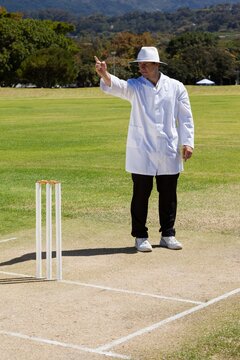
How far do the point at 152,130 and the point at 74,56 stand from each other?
387 ft

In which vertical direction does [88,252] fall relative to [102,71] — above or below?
below

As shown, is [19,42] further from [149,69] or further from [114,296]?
[114,296]

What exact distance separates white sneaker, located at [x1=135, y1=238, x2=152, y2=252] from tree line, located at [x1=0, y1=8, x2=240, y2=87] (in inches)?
3417

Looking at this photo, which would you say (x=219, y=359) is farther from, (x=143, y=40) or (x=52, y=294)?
(x=143, y=40)

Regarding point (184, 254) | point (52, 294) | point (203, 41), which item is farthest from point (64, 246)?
point (203, 41)

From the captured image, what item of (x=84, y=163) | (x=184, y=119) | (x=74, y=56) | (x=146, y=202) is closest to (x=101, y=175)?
(x=84, y=163)

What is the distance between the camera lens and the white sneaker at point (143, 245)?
33.0ft

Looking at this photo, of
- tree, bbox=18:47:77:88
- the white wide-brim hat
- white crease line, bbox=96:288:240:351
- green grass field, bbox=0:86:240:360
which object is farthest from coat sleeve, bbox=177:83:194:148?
tree, bbox=18:47:77:88

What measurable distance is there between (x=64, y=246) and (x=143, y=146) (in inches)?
57.0

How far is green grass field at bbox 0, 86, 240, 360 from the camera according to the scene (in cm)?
1219

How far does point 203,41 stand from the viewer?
504ft

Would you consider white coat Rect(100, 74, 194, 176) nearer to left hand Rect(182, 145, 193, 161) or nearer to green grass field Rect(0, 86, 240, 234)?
left hand Rect(182, 145, 193, 161)

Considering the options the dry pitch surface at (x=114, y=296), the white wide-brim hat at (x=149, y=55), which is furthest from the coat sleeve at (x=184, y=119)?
the dry pitch surface at (x=114, y=296)

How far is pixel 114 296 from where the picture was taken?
317 inches
